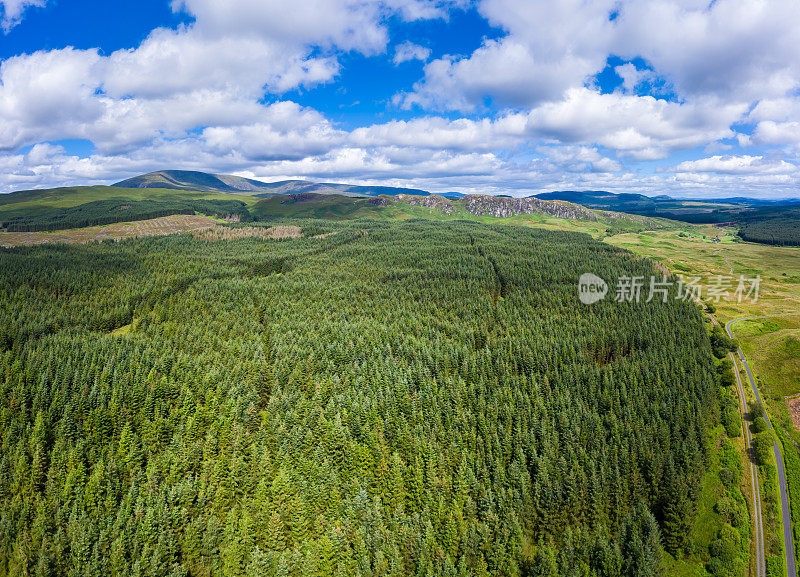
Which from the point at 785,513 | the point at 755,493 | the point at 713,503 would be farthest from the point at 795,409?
the point at 713,503

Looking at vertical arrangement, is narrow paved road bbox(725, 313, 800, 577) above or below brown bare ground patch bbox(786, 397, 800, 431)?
below

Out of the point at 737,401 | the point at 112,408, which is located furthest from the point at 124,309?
the point at 737,401

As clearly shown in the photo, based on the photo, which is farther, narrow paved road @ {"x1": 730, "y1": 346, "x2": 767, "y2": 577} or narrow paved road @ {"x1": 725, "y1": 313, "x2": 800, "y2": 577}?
narrow paved road @ {"x1": 730, "y1": 346, "x2": 767, "y2": 577}

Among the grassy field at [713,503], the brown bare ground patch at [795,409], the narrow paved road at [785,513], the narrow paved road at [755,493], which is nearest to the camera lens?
the narrow paved road at [785,513]

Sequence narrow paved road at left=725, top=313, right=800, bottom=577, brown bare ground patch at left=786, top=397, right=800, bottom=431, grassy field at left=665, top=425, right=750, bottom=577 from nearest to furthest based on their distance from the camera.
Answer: narrow paved road at left=725, top=313, right=800, bottom=577
grassy field at left=665, top=425, right=750, bottom=577
brown bare ground patch at left=786, top=397, right=800, bottom=431

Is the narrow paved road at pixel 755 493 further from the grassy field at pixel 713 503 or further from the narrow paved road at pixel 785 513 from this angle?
the narrow paved road at pixel 785 513

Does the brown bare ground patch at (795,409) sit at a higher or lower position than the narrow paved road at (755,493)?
higher

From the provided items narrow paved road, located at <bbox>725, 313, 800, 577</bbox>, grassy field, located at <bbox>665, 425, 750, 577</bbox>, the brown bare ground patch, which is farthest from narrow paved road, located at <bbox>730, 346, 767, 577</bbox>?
the brown bare ground patch

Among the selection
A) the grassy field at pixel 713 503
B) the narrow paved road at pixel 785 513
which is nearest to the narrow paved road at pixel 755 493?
the grassy field at pixel 713 503

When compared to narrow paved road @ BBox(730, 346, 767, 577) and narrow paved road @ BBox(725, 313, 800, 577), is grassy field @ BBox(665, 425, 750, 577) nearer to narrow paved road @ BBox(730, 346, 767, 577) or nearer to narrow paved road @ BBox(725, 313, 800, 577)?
narrow paved road @ BBox(730, 346, 767, 577)
